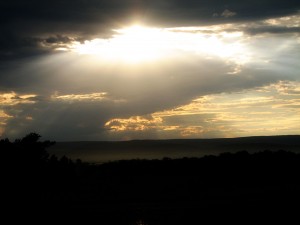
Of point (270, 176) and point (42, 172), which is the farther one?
point (270, 176)

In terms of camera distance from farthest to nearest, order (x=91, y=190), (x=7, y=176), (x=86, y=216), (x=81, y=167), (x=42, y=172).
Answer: (x=81, y=167) < (x=91, y=190) < (x=42, y=172) < (x=7, y=176) < (x=86, y=216)

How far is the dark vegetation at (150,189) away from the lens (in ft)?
70.7

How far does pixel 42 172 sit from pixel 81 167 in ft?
28.2

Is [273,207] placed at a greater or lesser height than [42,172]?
lesser

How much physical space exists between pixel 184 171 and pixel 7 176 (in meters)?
14.1

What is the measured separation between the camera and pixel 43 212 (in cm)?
2278

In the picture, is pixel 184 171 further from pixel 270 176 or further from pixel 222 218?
pixel 222 218

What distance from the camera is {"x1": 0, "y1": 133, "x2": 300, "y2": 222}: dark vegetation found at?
21.5 m

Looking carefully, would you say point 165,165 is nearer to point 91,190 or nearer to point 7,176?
point 91,190

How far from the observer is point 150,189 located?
28359 mm

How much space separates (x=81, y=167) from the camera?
34.8 meters

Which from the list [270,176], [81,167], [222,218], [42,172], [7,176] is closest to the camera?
[222,218]

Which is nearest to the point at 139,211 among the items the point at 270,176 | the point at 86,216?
the point at 86,216

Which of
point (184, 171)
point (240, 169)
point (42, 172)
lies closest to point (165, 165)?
point (184, 171)
